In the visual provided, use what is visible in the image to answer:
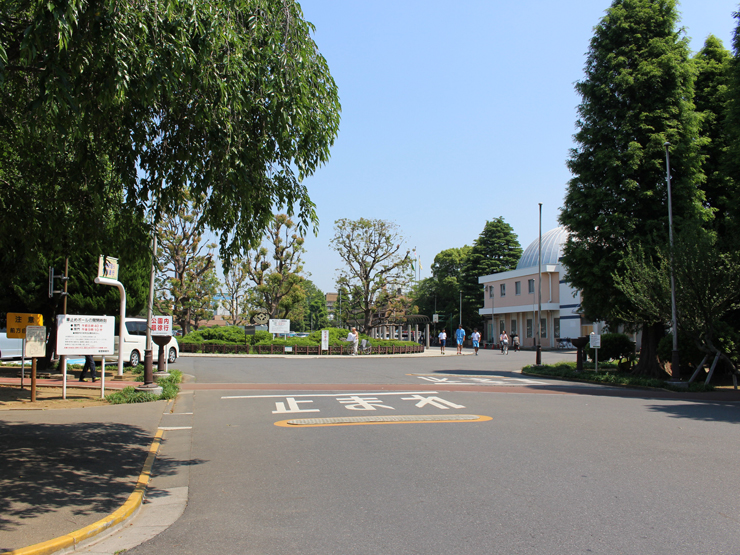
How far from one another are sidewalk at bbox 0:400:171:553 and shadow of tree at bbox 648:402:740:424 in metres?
10.4

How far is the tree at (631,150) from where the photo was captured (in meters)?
21.2

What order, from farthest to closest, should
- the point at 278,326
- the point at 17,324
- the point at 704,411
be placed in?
the point at 278,326 < the point at 17,324 < the point at 704,411

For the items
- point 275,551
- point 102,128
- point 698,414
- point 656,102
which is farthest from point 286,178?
point 656,102

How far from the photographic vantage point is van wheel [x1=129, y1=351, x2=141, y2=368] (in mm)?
22861

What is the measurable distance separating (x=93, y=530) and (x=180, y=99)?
4.75 metres

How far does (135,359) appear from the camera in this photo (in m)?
23.0

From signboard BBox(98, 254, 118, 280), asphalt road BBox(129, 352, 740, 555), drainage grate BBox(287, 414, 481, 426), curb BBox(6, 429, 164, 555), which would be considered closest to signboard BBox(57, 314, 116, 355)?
asphalt road BBox(129, 352, 740, 555)

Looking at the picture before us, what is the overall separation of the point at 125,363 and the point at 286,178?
18320 millimetres

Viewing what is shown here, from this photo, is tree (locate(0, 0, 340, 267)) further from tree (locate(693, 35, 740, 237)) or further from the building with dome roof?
the building with dome roof

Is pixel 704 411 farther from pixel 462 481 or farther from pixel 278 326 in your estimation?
pixel 278 326

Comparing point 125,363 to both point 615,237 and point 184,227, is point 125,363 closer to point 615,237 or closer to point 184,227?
point 184,227

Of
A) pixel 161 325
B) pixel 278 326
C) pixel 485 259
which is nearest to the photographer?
pixel 161 325

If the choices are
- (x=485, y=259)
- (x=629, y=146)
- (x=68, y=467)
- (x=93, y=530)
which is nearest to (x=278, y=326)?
(x=629, y=146)

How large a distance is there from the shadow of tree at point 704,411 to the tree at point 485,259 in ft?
206
